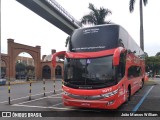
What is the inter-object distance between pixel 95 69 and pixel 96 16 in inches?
979

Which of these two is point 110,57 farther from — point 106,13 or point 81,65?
point 106,13

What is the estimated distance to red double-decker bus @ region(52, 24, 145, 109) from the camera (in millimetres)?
10086

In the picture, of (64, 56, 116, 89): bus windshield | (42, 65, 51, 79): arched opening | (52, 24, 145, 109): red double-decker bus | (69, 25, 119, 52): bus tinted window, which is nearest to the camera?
(52, 24, 145, 109): red double-decker bus

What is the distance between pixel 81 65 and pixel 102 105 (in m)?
1.90

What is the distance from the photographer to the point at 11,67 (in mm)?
48062

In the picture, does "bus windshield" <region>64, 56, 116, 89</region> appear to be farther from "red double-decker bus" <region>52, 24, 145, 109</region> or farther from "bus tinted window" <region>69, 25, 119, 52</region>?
"bus tinted window" <region>69, 25, 119, 52</region>

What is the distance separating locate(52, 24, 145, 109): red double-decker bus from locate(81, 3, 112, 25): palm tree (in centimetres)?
2335

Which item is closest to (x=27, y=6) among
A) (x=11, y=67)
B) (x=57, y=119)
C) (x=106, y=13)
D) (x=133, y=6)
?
(x=106, y=13)

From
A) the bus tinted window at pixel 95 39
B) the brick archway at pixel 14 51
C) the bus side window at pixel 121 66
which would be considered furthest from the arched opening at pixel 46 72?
the bus side window at pixel 121 66

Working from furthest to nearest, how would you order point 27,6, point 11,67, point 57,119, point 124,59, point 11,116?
point 11,67, point 27,6, point 124,59, point 11,116, point 57,119

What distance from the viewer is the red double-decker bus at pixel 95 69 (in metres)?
10.1

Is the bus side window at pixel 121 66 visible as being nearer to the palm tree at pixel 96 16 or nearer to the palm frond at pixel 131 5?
the palm tree at pixel 96 16

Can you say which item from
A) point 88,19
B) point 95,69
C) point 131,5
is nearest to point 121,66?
point 95,69

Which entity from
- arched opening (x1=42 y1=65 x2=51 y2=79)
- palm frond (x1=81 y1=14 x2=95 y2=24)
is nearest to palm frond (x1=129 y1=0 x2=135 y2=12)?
palm frond (x1=81 y1=14 x2=95 y2=24)
